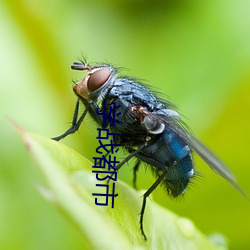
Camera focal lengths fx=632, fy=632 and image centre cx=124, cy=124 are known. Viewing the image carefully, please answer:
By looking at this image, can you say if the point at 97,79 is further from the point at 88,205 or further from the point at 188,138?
the point at 88,205

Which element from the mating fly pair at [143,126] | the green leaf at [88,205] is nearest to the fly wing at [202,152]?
the mating fly pair at [143,126]

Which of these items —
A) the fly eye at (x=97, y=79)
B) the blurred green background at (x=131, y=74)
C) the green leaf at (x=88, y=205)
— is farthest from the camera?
the blurred green background at (x=131, y=74)

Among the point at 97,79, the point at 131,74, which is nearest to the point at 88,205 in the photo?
the point at 97,79

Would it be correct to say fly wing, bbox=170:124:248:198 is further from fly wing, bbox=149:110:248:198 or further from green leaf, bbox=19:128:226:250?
green leaf, bbox=19:128:226:250

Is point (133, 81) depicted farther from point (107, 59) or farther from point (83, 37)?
point (83, 37)

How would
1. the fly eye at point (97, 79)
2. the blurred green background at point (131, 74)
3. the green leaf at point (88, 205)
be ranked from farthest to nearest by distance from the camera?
the blurred green background at point (131, 74), the fly eye at point (97, 79), the green leaf at point (88, 205)

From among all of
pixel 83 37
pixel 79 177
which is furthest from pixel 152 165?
pixel 83 37

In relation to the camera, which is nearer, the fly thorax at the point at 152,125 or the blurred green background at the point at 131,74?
the fly thorax at the point at 152,125

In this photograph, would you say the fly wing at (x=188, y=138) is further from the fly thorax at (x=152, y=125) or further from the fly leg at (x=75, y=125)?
the fly leg at (x=75, y=125)
